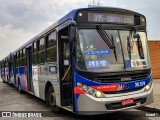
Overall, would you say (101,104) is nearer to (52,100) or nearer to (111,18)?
(111,18)

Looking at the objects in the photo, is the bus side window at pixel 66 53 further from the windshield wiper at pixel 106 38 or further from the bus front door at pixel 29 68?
the bus front door at pixel 29 68

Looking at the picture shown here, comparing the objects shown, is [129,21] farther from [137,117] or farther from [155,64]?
[155,64]

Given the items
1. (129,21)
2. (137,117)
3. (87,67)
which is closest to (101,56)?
(87,67)

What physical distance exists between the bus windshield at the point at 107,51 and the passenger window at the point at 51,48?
1995mm

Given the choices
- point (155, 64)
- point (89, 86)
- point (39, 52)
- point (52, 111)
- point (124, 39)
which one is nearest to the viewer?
point (89, 86)

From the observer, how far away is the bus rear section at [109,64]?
7.45 meters

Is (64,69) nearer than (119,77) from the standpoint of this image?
No

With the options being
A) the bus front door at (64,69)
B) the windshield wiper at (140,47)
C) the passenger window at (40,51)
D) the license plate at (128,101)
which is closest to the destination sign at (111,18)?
the windshield wiper at (140,47)

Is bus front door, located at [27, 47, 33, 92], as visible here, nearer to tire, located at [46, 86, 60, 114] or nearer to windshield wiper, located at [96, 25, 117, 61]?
tire, located at [46, 86, 60, 114]

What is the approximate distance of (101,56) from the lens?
7.70 meters

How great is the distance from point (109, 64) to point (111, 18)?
139cm

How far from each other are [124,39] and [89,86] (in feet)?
5.59

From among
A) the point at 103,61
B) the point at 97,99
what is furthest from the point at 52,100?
the point at 103,61

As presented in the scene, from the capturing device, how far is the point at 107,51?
7.77m
